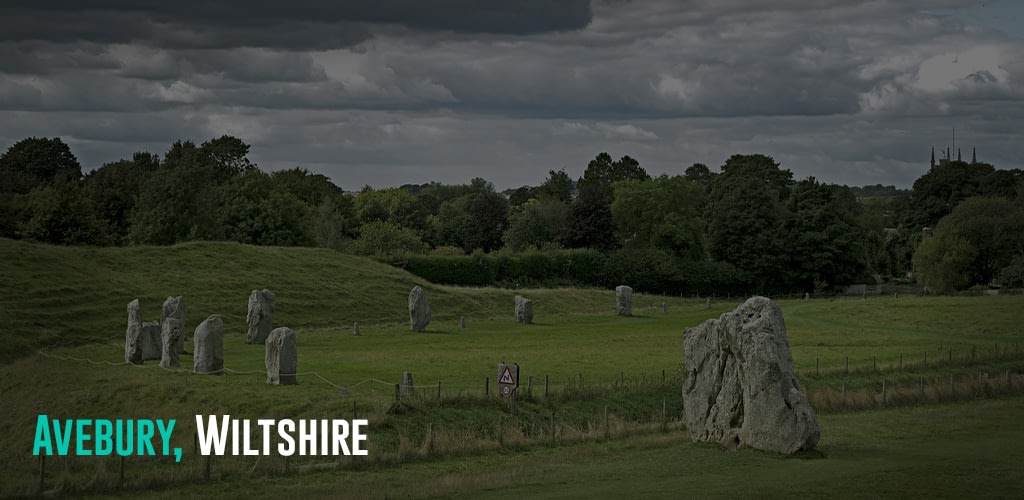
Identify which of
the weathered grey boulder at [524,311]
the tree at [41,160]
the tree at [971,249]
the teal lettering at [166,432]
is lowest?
the teal lettering at [166,432]

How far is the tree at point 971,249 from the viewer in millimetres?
115250

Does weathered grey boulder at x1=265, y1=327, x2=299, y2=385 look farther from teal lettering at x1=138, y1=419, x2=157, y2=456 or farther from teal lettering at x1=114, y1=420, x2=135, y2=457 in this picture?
teal lettering at x1=114, y1=420, x2=135, y2=457

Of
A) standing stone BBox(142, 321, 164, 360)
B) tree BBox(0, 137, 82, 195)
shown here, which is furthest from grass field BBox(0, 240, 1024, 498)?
tree BBox(0, 137, 82, 195)

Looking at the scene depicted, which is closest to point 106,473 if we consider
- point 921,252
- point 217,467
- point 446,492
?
point 217,467

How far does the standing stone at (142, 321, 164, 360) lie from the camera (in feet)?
189

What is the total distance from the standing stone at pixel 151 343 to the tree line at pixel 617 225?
146 ft

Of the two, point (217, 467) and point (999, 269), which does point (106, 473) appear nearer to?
point (217, 467)

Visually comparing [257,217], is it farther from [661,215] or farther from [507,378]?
[507,378]

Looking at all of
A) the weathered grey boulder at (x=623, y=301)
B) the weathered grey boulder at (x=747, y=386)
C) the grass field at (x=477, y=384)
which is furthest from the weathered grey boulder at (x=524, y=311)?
the weathered grey boulder at (x=747, y=386)

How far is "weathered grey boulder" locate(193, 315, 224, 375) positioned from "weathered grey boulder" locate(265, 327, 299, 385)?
449 cm

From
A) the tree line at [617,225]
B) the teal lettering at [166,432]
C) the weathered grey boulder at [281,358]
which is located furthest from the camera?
the tree line at [617,225]

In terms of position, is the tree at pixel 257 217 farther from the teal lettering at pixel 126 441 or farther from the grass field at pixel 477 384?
the teal lettering at pixel 126 441

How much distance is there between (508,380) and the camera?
41.8 m

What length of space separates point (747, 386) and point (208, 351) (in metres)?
25.4
